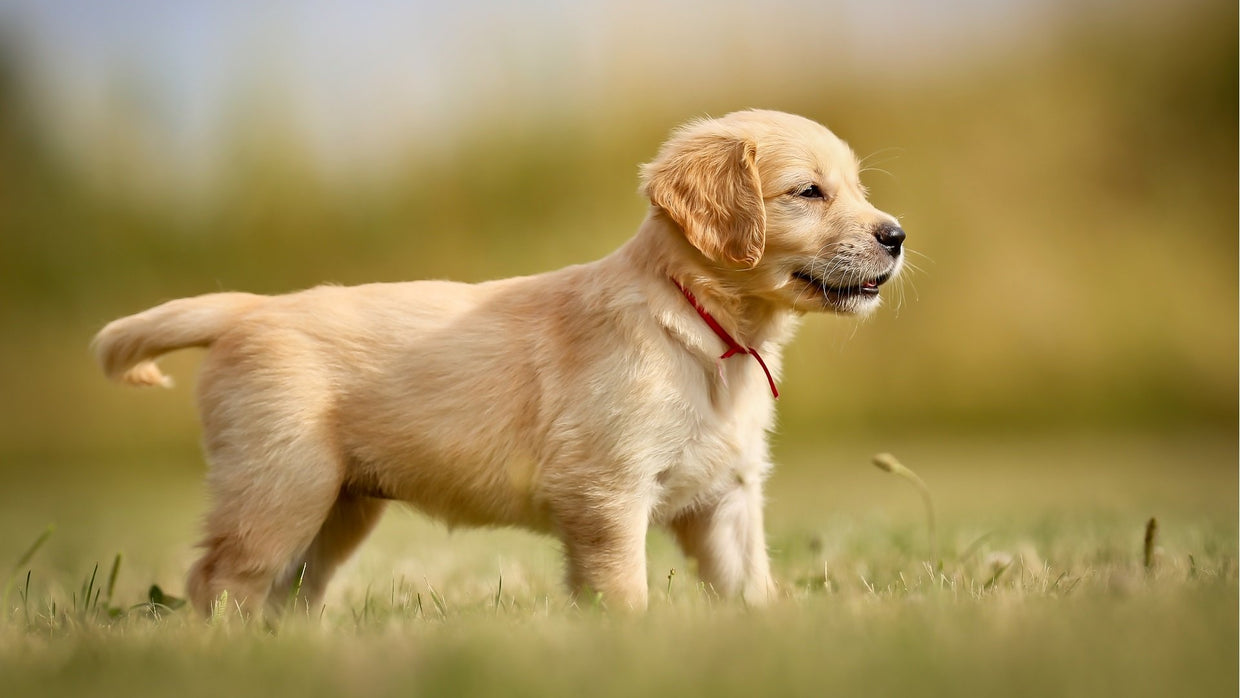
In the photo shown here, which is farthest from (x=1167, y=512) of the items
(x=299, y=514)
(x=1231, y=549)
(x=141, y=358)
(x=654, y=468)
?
(x=141, y=358)

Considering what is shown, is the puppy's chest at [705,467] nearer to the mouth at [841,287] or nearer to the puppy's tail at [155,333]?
the mouth at [841,287]

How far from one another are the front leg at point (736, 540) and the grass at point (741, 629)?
0.40 feet

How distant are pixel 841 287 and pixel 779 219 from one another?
0.26m

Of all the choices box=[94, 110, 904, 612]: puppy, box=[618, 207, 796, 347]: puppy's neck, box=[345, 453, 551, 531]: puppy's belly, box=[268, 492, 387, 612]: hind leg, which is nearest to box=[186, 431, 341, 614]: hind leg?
box=[94, 110, 904, 612]: puppy

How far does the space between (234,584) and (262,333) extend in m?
0.73

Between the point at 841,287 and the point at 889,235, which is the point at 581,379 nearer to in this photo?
the point at 841,287

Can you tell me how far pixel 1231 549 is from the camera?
3.70 m

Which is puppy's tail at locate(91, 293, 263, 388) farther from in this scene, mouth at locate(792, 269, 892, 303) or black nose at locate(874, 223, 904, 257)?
black nose at locate(874, 223, 904, 257)

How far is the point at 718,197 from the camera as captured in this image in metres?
3.10

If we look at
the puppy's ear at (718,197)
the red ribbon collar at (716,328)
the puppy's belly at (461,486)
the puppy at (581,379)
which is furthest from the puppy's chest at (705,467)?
the puppy's ear at (718,197)

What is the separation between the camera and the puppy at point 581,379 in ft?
10.0

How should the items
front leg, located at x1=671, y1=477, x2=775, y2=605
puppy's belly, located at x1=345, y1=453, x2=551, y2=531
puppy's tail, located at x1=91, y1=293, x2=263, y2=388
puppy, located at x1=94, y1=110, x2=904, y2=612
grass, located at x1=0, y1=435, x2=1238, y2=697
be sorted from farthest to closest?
1. puppy's tail, located at x1=91, y1=293, x2=263, y2=388
2. front leg, located at x1=671, y1=477, x2=775, y2=605
3. puppy's belly, located at x1=345, y1=453, x2=551, y2=531
4. puppy, located at x1=94, y1=110, x2=904, y2=612
5. grass, located at x1=0, y1=435, x2=1238, y2=697

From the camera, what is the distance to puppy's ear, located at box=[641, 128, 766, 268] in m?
3.06

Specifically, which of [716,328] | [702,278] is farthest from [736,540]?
[702,278]
